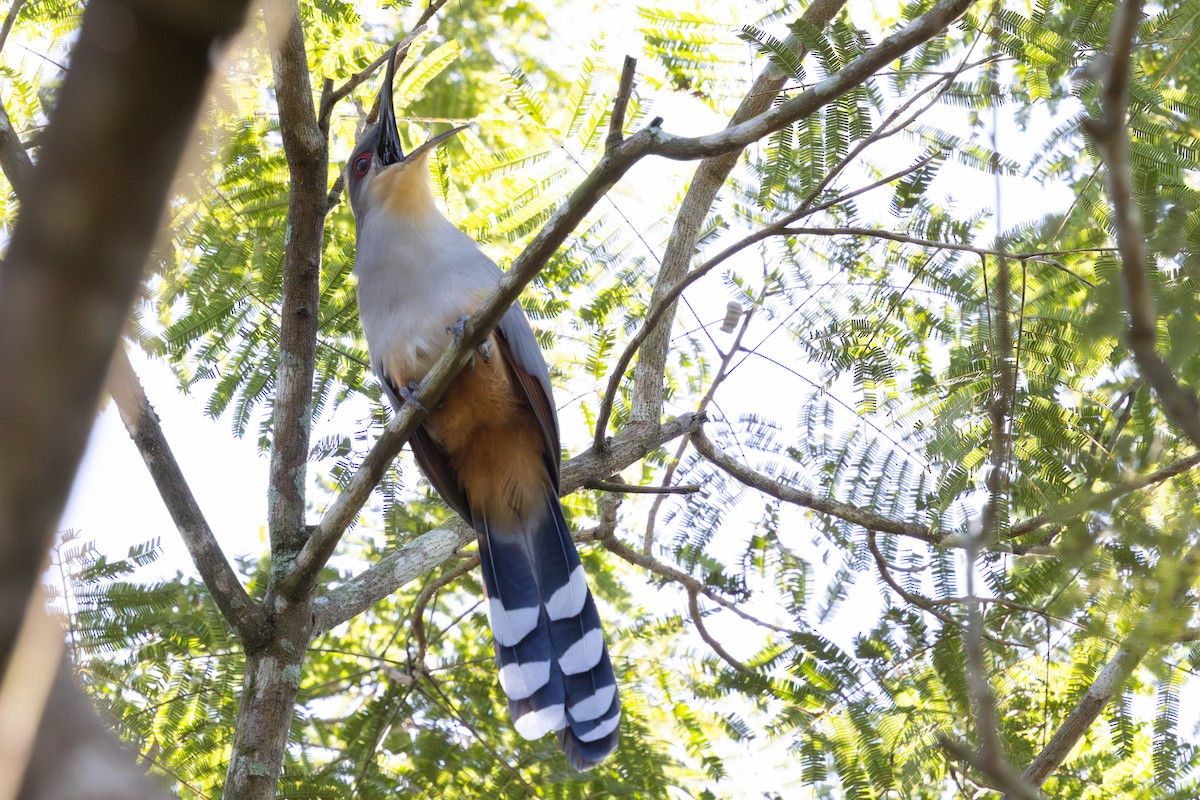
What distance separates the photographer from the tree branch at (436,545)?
11.4 ft

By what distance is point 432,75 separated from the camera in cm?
470

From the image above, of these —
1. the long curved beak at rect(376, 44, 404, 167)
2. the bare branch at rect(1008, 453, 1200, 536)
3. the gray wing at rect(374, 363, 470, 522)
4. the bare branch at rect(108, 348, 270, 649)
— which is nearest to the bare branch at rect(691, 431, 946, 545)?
the bare branch at rect(1008, 453, 1200, 536)

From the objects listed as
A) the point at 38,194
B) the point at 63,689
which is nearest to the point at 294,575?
the point at 63,689

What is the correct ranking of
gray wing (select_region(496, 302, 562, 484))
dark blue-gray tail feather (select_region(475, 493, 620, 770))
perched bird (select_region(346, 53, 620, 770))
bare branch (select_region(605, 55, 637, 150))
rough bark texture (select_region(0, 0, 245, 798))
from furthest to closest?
gray wing (select_region(496, 302, 562, 484)) < perched bird (select_region(346, 53, 620, 770)) < dark blue-gray tail feather (select_region(475, 493, 620, 770)) < bare branch (select_region(605, 55, 637, 150)) < rough bark texture (select_region(0, 0, 245, 798))

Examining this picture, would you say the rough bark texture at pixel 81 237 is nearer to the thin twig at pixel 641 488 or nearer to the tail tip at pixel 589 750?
the thin twig at pixel 641 488

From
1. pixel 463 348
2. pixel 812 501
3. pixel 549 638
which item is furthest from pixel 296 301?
pixel 812 501

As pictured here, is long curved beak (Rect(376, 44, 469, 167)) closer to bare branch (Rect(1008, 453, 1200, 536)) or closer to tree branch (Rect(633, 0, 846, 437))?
tree branch (Rect(633, 0, 846, 437))

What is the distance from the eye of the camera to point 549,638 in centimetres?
396

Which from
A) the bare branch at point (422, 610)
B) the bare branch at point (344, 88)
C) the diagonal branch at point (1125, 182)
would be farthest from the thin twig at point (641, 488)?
the diagonal branch at point (1125, 182)

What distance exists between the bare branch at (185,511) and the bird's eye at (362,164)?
162 centimetres

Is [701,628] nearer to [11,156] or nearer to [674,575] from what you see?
[674,575]

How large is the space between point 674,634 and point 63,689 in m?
4.09

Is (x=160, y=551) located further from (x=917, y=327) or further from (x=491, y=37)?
(x=491, y=37)

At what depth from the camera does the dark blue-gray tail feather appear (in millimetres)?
3746
